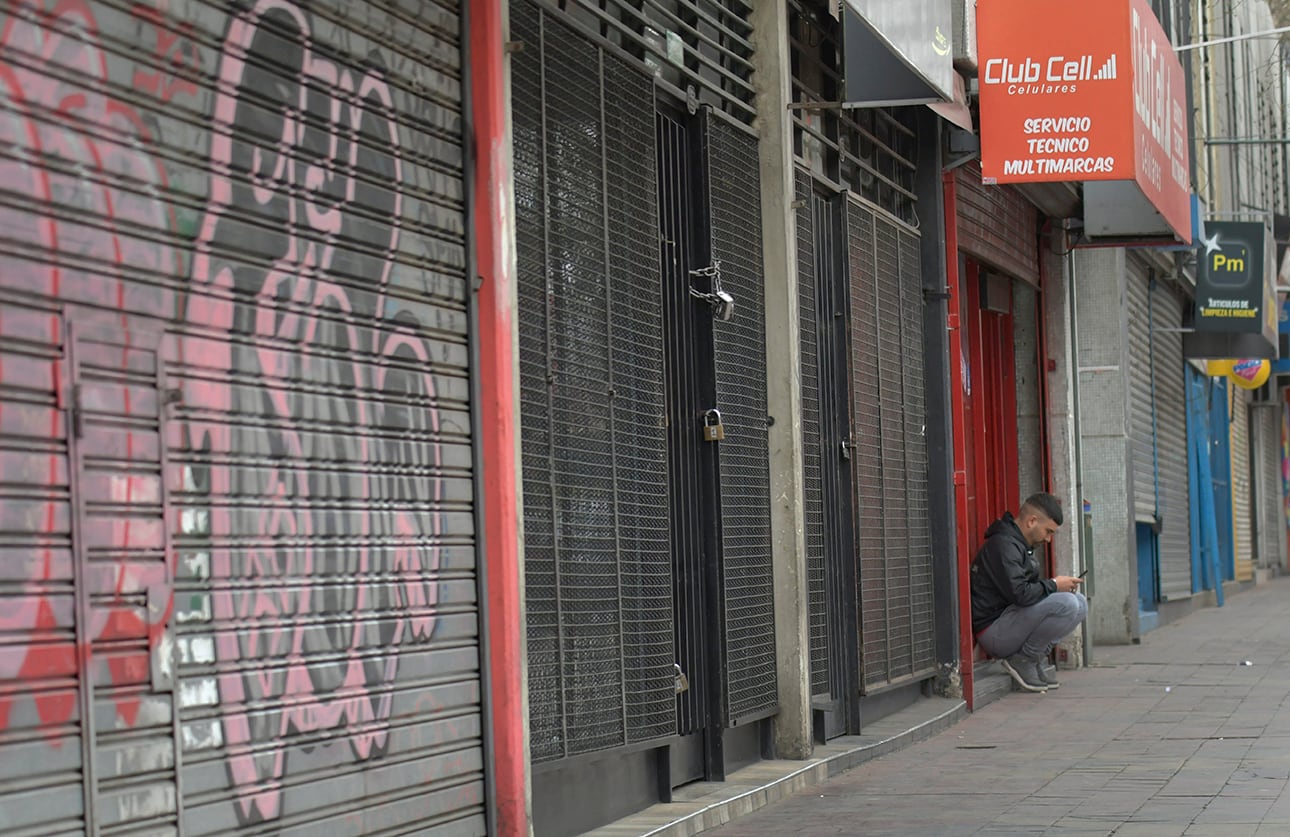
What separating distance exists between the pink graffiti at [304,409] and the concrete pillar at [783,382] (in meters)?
3.69

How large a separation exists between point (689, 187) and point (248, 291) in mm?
3981

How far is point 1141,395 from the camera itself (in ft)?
70.5

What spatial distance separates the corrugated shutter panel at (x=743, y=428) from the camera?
8.75m

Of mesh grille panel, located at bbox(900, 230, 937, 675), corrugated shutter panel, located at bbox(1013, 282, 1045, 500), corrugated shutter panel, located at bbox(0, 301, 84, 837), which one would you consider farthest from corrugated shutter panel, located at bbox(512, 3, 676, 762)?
corrugated shutter panel, located at bbox(1013, 282, 1045, 500)

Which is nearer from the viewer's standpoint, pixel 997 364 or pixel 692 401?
pixel 692 401

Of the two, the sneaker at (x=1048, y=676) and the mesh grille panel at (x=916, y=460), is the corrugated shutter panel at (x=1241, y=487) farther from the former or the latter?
the mesh grille panel at (x=916, y=460)

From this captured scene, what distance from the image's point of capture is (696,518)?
8516 mm

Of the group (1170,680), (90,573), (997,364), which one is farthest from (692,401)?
(997,364)

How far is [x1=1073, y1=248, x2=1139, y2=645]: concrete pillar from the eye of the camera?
59.3 feet

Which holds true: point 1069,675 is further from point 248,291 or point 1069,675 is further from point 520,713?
point 248,291

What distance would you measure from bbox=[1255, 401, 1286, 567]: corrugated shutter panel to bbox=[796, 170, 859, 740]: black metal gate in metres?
28.7

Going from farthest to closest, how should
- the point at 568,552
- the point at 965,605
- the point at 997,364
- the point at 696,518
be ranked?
the point at 997,364 → the point at 965,605 → the point at 696,518 → the point at 568,552

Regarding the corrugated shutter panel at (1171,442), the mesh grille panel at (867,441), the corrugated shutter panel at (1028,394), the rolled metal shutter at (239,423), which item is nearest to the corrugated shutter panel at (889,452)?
the mesh grille panel at (867,441)

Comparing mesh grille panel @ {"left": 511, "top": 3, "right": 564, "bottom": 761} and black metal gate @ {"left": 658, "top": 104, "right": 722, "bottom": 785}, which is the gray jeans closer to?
black metal gate @ {"left": 658, "top": 104, "right": 722, "bottom": 785}
